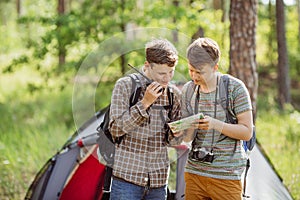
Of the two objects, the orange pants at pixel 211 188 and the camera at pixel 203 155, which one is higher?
the camera at pixel 203 155

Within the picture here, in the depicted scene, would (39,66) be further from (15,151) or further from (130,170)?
(130,170)

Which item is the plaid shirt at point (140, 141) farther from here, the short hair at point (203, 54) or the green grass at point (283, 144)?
the green grass at point (283, 144)

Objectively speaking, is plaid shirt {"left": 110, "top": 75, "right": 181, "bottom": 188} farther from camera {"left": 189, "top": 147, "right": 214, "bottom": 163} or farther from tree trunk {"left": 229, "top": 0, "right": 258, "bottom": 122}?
tree trunk {"left": 229, "top": 0, "right": 258, "bottom": 122}

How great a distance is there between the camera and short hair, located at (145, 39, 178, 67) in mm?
2381

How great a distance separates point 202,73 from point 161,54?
0.71 ft

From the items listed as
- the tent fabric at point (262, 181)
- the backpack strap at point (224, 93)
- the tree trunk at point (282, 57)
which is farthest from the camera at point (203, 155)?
the tree trunk at point (282, 57)

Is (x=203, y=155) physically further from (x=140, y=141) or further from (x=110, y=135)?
(x=110, y=135)

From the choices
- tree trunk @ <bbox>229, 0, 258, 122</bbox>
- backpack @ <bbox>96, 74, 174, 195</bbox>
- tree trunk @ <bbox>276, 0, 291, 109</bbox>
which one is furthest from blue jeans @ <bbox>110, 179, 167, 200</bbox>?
tree trunk @ <bbox>276, 0, 291, 109</bbox>

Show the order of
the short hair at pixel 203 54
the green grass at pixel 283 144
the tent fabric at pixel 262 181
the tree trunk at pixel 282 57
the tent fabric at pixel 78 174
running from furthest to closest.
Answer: the tree trunk at pixel 282 57
the green grass at pixel 283 144
the tent fabric at pixel 78 174
the tent fabric at pixel 262 181
the short hair at pixel 203 54

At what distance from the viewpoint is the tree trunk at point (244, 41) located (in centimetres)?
480

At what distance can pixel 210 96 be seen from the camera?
8.00 ft

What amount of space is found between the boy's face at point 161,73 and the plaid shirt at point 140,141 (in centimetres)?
11

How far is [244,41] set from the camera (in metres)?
4.84

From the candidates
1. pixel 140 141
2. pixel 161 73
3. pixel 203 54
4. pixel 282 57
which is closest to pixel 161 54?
pixel 161 73
